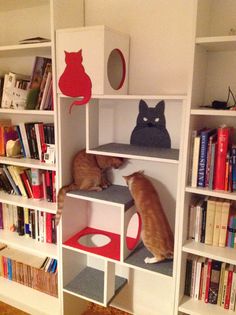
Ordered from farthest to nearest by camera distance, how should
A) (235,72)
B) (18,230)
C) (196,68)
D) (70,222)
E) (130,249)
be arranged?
(18,230) < (70,222) < (130,249) < (235,72) < (196,68)

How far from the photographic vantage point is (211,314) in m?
1.36

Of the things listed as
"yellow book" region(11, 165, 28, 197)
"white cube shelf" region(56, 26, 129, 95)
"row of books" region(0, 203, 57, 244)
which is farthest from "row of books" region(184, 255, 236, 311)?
"yellow book" region(11, 165, 28, 197)

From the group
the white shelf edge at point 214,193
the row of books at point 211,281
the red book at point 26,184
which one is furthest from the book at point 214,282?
the red book at point 26,184

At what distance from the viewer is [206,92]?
1.44 m

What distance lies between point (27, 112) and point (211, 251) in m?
1.22

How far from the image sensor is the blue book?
1256 millimetres

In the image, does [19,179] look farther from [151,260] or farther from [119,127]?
[151,260]

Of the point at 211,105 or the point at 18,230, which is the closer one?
the point at 211,105

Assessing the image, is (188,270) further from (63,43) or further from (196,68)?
(63,43)

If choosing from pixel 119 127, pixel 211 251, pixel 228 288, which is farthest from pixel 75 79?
pixel 228 288

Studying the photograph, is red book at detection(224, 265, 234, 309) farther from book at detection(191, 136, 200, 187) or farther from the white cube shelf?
the white cube shelf

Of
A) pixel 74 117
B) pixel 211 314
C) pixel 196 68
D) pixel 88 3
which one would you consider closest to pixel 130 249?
pixel 211 314

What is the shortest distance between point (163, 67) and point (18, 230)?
141 cm

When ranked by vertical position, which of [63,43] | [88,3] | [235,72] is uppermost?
[88,3]
